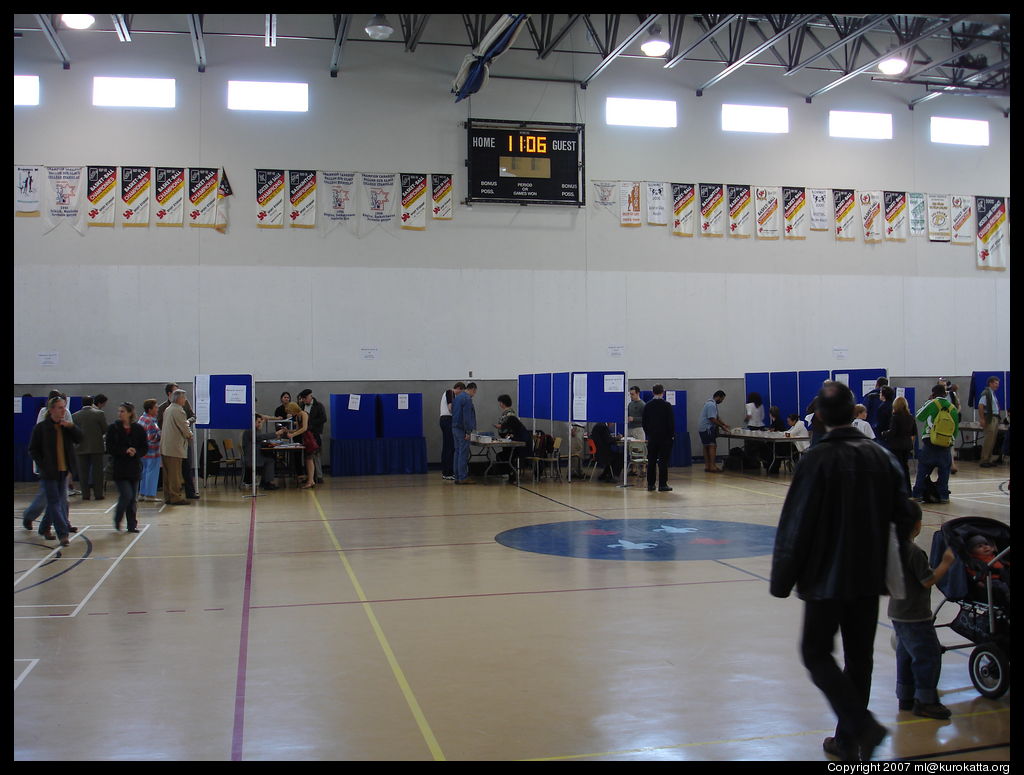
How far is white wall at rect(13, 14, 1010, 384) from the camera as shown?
663 inches

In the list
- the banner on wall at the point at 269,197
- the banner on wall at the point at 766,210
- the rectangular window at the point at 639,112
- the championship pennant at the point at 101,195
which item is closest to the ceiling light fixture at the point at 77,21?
the championship pennant at the point at 101,195

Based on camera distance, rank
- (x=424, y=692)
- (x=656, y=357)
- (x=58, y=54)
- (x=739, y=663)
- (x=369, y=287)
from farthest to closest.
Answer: (x=656, y=357), (x=369, y=287), (x=58, y=54), (x=739, y=663), (x=424, y=692)

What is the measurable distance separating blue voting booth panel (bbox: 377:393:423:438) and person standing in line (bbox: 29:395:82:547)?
8000mm

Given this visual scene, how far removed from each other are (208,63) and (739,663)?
1602cm

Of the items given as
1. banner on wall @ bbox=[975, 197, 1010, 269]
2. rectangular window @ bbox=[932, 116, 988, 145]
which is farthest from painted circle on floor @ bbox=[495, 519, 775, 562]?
rectangular window @ bbox=[932, 116, 988, 145]

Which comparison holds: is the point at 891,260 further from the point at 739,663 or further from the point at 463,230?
the point at 739,663

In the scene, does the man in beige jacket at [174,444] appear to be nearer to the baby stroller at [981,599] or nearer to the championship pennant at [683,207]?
the baby stroller at [981,599]

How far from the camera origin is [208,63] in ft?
56.3

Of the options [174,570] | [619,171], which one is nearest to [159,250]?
[619,171]

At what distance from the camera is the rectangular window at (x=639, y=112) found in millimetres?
18766

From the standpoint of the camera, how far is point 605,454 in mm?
15375

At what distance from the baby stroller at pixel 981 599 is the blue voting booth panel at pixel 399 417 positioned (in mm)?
12903

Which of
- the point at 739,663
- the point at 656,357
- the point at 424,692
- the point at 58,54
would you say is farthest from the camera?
the point at 656,357
